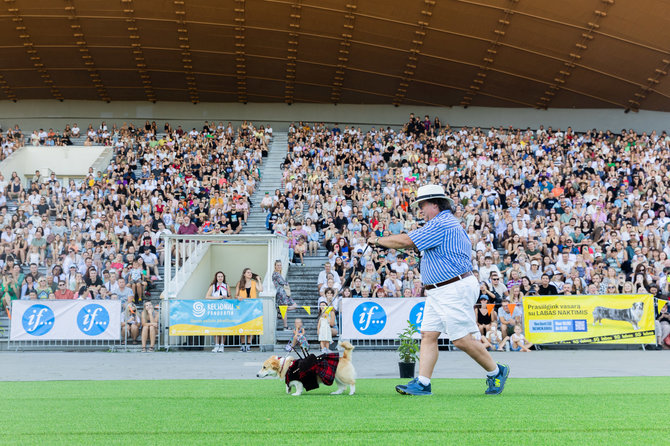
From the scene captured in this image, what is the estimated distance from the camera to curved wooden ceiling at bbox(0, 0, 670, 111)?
31.5 meters

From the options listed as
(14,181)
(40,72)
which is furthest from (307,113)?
(14,181)

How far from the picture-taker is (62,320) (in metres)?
17.2

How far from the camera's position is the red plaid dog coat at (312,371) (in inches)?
301

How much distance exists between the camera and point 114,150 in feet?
113

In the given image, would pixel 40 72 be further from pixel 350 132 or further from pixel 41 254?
pixel 41 254

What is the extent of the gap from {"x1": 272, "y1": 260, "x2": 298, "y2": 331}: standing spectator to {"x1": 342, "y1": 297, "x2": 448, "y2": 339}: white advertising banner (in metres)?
1.57

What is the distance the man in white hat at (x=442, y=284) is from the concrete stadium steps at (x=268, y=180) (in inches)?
671

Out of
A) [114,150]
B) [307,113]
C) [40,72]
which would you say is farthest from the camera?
[307,113]

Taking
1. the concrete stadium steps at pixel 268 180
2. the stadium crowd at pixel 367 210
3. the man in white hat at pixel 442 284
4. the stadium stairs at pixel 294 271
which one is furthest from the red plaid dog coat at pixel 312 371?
the concrete stadium steps at pixel 268 180

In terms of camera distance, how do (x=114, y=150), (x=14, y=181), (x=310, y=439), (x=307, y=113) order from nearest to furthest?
(x=310, y=439) < (x=14, y=181) < (x=114, y=150) < (x=307, y=113)

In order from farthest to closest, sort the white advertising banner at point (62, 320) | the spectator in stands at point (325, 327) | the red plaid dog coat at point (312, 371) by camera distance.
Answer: the white advertising banner at point (62, 320) < the spectator in stands at point (325, 327) < the red plaid dog coat at point (312, 371)

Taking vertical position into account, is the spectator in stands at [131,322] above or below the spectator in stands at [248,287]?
below

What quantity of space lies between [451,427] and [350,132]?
31.3 metres

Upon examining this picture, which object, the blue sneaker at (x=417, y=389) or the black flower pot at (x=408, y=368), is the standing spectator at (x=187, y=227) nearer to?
the black flower pot at (x=408, y=368)
